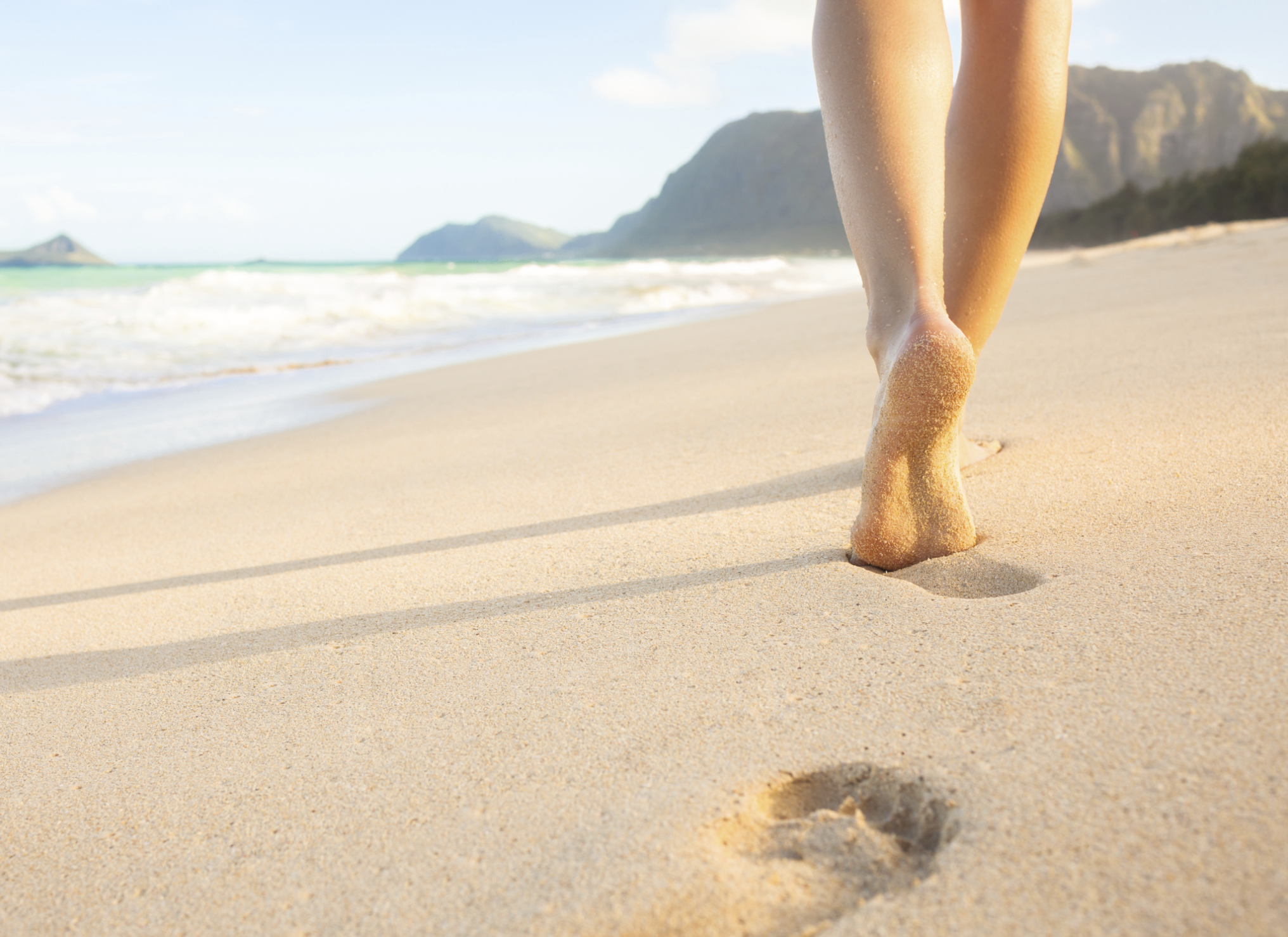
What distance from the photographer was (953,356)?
96 centimetres

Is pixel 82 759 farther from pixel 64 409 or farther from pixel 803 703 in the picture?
pixel 64 409

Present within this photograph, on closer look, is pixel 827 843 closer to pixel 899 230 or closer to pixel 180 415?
pixel 899 230

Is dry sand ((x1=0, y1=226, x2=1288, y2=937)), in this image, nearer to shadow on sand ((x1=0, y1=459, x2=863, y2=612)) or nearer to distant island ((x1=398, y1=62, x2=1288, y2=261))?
shadow on sand ((x1=0, y1=459, x2=863, y2=612))

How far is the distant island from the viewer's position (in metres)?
65.5

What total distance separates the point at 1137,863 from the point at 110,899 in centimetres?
68

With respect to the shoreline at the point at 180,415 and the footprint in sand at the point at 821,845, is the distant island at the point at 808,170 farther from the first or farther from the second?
the footprint in sand at the point at 821,845

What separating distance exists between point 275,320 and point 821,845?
8.90m

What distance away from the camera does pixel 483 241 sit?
102000 mm

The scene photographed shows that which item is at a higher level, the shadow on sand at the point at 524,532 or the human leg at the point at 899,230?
the human leg at the point at 899,230

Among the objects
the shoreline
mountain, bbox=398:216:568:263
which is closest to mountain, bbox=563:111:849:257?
mountain, bbox=398:216:568:263

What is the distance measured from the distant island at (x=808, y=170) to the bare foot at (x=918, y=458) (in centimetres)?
4722

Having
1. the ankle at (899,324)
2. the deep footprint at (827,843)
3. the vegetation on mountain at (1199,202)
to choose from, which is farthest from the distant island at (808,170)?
the deep footprint at (827,843)

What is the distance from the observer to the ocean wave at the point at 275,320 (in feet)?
19.1

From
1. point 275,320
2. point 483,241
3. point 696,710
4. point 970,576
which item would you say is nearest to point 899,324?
point 970,576
